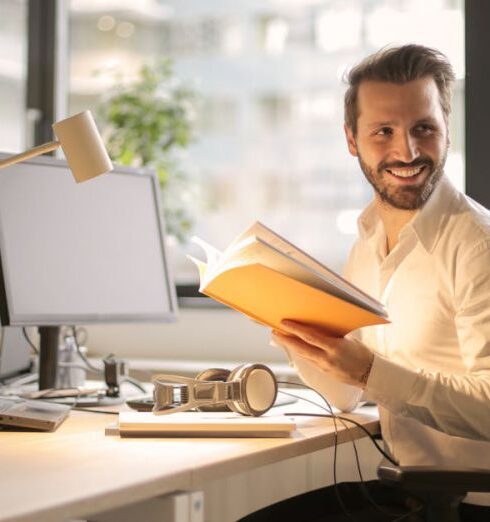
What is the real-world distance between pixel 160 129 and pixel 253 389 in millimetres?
1882

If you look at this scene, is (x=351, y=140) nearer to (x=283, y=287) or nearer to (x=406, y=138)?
(x=406, y=138)

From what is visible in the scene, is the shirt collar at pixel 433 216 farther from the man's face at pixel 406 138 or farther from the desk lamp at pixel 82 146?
the desk lamp at pixel 82 146

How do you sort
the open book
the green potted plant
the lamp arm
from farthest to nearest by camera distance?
the green potted plant < the lamp arm < the open book

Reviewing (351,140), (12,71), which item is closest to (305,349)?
(351,140)

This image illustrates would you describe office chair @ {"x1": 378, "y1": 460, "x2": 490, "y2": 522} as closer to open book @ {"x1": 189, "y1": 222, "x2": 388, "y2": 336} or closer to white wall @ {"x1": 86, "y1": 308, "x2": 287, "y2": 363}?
open book @ {"x1": 189, "y1": 222, "x2": 388, "y2": 336}

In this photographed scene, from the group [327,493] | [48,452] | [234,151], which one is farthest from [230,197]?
[48,452]

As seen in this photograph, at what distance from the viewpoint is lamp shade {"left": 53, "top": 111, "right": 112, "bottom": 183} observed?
170 cm

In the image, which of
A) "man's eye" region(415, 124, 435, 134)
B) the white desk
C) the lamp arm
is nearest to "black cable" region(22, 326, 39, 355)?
the white desk

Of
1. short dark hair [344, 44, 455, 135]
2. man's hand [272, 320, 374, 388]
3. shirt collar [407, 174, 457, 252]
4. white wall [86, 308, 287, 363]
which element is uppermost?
short dark hair [344, 44, 455, 135]

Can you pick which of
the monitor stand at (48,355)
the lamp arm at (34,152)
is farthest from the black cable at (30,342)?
the lamp arm at (34,152)

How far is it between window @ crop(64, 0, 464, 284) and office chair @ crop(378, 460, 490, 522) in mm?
1809

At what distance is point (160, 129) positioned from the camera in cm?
344

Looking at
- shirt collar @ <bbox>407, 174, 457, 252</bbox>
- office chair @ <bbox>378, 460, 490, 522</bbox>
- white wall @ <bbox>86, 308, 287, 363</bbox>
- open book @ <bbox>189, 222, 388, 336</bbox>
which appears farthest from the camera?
white wall @ <bbox>86, 308, 287, 363</bbox>

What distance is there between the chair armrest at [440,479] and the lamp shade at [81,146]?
78cm
